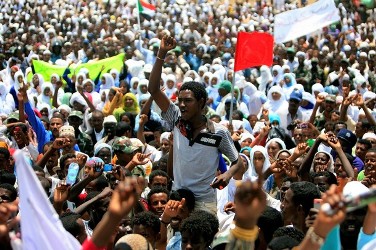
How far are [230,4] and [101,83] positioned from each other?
1876 cm

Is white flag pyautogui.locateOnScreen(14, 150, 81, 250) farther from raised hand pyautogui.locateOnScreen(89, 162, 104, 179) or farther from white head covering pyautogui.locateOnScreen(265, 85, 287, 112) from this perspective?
white head covering pyautogui.locateOnScreen(265, 85, 287, 112)

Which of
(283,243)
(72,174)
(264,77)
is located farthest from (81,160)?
(264,77)

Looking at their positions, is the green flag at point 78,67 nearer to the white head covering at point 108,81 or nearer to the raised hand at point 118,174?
the white head covering at point 108,81

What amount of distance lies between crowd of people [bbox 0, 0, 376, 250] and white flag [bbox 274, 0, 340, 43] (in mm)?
953

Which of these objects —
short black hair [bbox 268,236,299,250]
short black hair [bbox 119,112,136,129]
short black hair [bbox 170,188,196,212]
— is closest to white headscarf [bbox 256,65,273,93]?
short black hair [bbox 119,112,136,129]

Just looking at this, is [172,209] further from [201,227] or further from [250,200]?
[250,200]

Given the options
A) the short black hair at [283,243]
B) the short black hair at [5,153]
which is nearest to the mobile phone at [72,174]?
the short black hair at [5,153]

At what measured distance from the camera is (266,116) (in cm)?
1202

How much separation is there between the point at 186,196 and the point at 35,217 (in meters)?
2.47

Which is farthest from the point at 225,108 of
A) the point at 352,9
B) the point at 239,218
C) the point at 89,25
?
the point at 352,9

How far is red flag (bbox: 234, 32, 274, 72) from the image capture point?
40.1 feet

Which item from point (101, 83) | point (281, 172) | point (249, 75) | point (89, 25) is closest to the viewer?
point (281, 172)

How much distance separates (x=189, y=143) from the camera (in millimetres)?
6258

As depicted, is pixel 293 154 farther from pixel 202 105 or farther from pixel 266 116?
pixel 266 116
